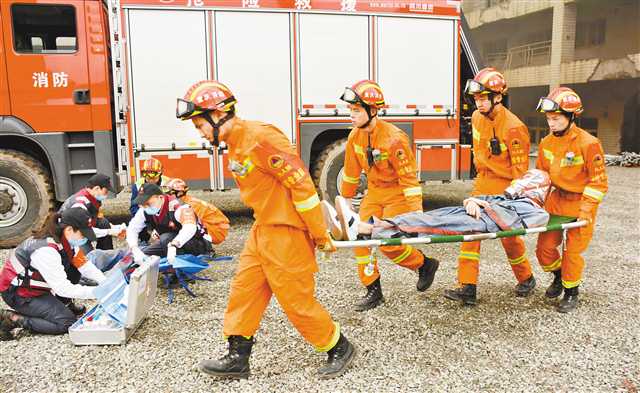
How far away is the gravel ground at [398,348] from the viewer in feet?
10.4

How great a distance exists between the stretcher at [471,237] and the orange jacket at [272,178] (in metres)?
0.36

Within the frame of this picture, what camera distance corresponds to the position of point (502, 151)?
443 cm

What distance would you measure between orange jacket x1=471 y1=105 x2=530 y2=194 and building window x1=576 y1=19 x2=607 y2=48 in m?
16.6

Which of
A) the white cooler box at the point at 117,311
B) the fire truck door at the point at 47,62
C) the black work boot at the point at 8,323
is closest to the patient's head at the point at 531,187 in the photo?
the white cooler box at the point at 117,311

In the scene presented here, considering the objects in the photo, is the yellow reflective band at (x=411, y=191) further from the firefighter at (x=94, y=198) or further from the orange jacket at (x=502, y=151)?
the firefighter at (x=94, y=198)

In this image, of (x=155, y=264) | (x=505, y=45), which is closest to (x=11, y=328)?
(x=155, y=264)

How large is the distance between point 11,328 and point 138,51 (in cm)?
378

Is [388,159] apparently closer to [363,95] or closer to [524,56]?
[363,95]

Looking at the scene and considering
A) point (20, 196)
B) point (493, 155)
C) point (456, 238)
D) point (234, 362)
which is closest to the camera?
point (234, 362)

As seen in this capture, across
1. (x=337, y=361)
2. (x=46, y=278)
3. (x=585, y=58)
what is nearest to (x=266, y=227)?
(x=337, y=361)

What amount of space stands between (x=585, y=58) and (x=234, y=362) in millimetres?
19256

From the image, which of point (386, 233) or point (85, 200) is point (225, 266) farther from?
point (386, 233)

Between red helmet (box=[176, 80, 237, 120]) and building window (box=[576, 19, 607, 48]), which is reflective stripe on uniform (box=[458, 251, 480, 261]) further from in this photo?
building window (box=[576, 19, 607, 48])

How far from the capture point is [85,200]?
481cm
